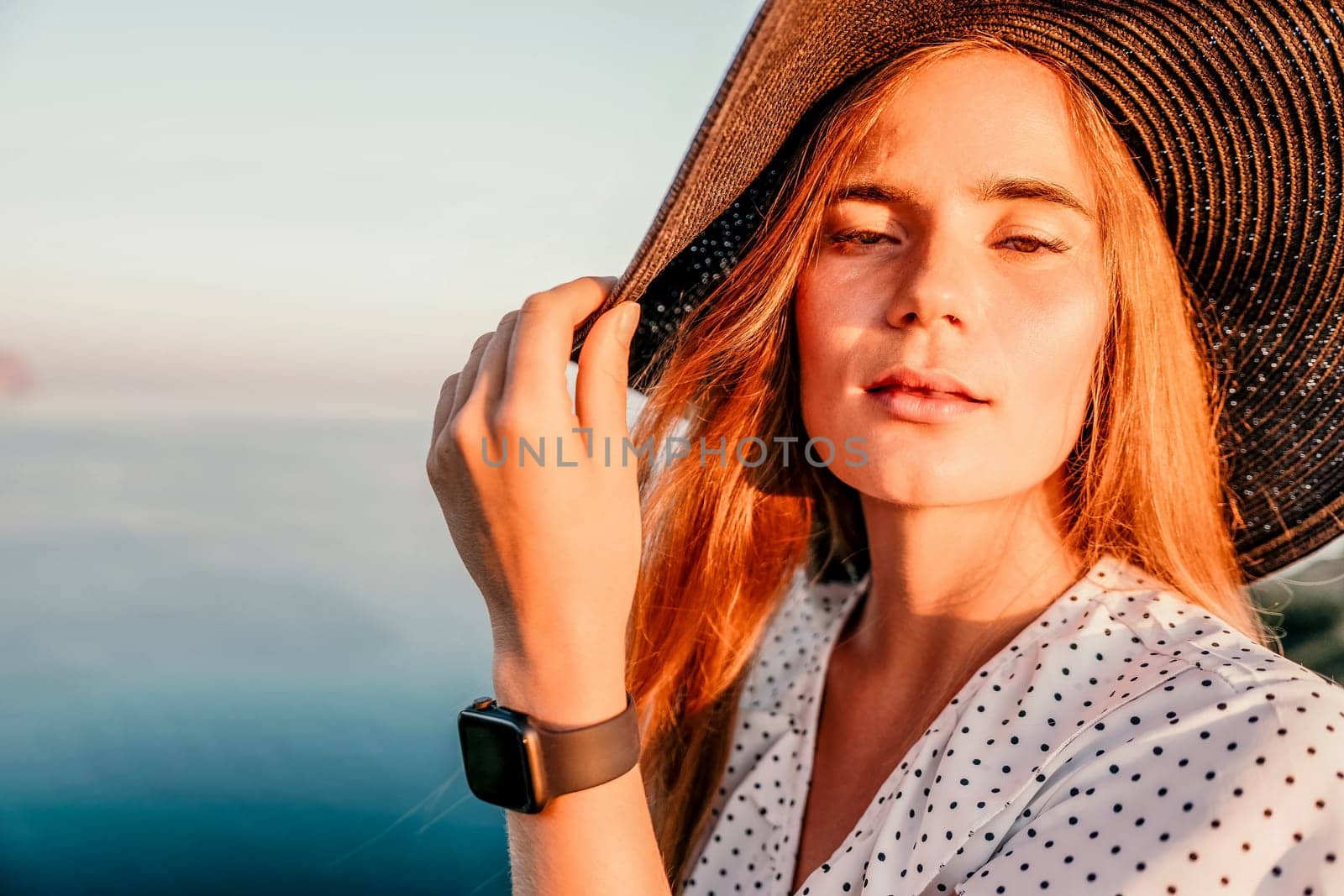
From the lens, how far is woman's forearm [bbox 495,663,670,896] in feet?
4.21

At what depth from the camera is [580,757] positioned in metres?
1.28

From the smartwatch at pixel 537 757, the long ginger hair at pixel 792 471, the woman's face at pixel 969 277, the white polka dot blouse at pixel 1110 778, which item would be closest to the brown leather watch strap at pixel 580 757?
the smartwatch at pixel 537 757

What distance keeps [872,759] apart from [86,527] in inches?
72.1

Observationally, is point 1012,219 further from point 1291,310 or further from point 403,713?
point 403,713

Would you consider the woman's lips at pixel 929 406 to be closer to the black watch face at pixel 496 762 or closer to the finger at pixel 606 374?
the finger at pixel 606 374

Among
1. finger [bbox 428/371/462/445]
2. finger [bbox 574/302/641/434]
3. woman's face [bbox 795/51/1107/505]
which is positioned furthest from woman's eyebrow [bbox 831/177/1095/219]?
finger [bbox 428/371/462/445]

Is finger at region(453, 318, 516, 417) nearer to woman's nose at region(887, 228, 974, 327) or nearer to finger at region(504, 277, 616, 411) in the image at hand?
finger at region(504, 277, 616, 411)

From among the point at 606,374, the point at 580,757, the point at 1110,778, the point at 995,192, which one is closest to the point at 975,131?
the point at 995,192

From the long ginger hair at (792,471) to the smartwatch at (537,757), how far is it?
656mm

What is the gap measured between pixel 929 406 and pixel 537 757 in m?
0.74

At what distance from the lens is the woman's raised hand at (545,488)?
4.18 ft

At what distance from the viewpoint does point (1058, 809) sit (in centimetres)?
120

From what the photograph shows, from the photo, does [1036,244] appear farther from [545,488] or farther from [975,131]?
[545,488]

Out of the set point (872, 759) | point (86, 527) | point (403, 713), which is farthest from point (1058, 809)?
point (86, 527)
